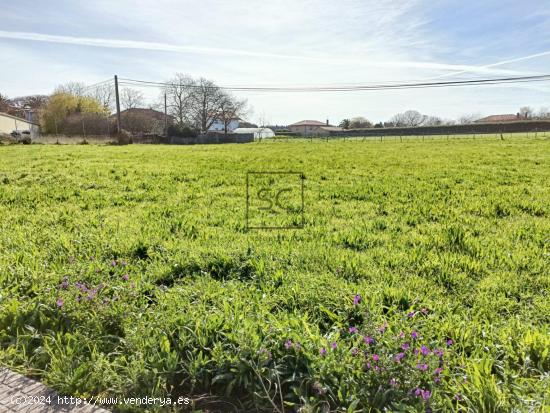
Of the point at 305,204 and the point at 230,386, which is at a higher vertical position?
the point at 305,204

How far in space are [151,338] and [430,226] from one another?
12.4 ft

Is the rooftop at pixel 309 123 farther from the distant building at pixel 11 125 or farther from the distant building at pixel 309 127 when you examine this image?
the distant building at pixel 11 125

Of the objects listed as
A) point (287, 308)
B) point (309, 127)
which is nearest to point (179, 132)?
point (287, 308)

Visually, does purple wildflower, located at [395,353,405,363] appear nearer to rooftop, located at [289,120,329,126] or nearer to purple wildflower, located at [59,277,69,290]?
purple wildflower, located at [59,277,69,290]

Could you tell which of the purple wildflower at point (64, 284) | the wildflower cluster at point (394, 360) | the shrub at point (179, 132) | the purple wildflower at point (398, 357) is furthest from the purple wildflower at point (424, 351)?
the shrub at point (179, 132)

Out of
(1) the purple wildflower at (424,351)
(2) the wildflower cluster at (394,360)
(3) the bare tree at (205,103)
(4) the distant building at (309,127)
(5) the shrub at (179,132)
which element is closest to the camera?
(2) the wildflower cluster at (394,360)

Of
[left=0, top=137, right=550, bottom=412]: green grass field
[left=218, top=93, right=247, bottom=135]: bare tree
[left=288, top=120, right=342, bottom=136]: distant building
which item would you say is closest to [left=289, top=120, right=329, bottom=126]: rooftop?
[left=288, top=120, right=342, bottom=136]: distant building

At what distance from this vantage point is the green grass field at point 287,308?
178 cm

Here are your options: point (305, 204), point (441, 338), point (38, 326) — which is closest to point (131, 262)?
point (38, 326)

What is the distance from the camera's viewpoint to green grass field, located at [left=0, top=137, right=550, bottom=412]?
5.83ft

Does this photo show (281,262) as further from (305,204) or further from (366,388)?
(305,204)

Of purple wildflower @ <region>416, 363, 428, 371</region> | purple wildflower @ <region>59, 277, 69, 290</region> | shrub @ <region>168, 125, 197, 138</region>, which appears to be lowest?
purple wildflower @ <region>416, 363, 428, 371</region>

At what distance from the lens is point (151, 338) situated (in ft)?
6.93

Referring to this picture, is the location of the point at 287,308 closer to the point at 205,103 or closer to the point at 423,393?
the point at 423,393
